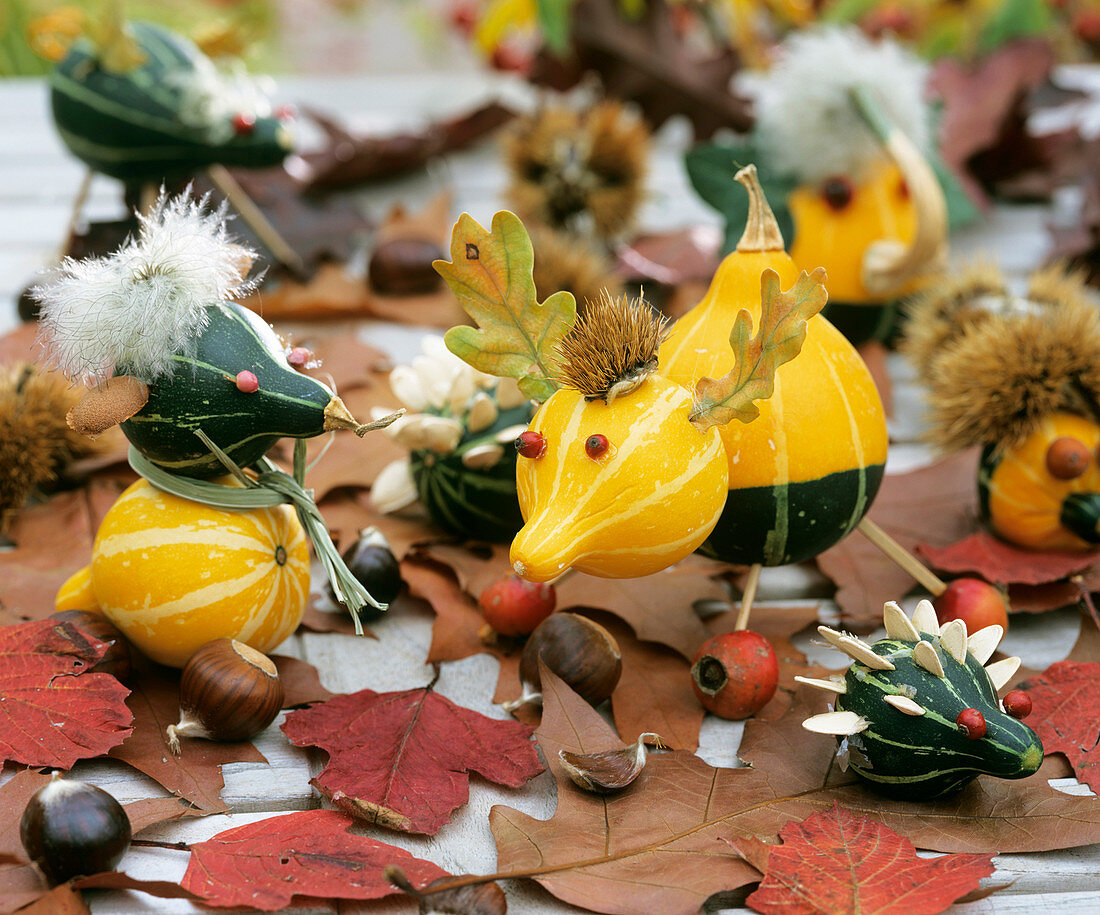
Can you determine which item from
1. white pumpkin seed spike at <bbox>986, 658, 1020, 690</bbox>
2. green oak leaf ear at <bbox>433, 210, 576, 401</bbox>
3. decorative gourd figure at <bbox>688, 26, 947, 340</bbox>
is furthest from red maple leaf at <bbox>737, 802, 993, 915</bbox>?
decorative gourd figure at <bbox>688, 26, 947, 340</bbox>

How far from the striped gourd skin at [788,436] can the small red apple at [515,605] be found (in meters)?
0.18

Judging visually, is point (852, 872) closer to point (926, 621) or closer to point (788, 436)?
point (926, 621)

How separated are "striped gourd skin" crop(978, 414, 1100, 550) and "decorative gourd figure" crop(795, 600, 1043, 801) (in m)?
0.41

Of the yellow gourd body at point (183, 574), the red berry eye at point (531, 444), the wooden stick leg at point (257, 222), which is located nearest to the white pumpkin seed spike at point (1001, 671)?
the red berry eye at point (531, 444)

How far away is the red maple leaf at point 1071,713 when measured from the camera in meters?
0.97

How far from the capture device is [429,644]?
3.98 ft

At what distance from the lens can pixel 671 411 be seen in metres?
0.95

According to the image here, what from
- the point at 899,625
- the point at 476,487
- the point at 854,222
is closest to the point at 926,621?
the point at 899,625

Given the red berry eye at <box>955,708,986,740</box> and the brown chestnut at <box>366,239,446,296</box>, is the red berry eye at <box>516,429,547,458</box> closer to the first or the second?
the red berry eye at <box>955,708,986,740</box>

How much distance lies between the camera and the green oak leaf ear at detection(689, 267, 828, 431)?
0.93 m

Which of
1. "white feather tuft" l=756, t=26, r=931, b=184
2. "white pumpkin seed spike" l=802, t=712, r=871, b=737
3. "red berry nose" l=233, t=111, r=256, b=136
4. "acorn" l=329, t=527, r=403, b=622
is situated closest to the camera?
"white pumpkin seed spike" l=802, t=712, r=871, b=737

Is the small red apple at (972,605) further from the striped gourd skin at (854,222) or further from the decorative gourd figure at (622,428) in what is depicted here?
the striped gourd skin at (854,222)

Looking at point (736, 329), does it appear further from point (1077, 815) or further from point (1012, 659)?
point (1077, 815)

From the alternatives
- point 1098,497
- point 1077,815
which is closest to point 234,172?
point 1098,497
